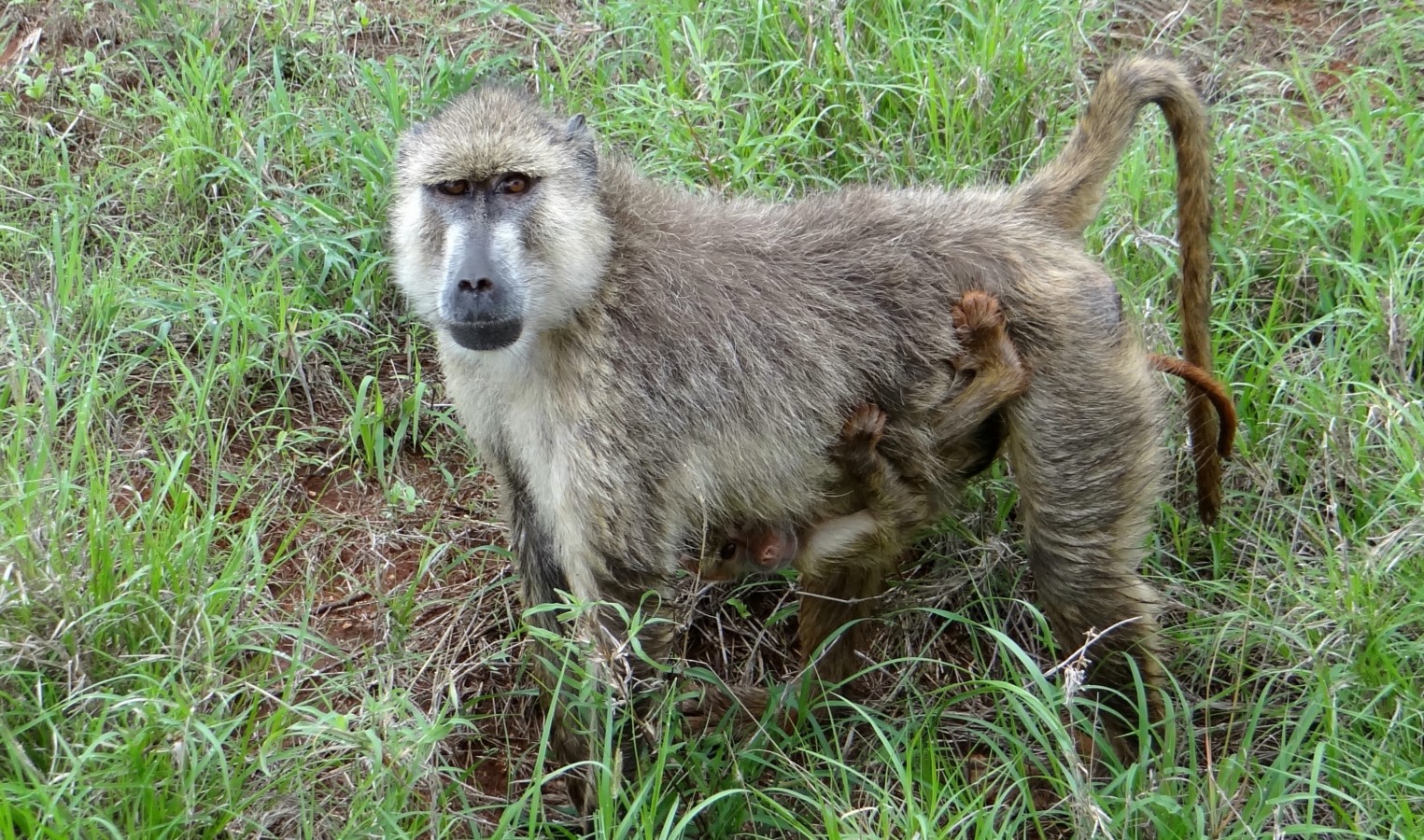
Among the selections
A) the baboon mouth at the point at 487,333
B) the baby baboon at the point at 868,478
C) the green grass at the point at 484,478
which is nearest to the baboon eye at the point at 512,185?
the baboon mouth at the point at 487,333

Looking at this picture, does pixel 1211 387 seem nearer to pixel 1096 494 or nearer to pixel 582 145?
pixel 1096 494

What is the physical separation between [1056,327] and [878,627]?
3.43 ft

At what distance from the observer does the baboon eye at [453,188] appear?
3.13 m

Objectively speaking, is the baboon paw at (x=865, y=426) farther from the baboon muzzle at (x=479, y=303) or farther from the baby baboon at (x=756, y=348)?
the baboon muzzle at (x=479, y=303)

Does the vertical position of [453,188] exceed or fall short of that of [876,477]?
it exceeds it

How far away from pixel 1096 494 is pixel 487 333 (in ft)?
4.96

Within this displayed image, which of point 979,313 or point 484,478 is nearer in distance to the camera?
point 979,313

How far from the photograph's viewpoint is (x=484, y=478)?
4.16 m

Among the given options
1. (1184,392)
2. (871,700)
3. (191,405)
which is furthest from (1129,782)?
(191,405)

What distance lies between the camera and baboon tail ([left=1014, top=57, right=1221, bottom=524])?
363 cm

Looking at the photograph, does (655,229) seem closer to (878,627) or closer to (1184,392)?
(878,627)

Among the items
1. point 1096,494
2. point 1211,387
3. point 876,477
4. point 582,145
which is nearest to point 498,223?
point 582,145

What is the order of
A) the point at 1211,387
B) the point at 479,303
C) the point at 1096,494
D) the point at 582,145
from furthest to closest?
1. the point at 1211,387
2. the point at 1096,494
3. the point at 582,145
4. the point at 479,303

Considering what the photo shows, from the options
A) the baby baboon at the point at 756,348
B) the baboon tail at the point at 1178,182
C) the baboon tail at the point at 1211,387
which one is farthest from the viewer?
the baboon tail at the point at 1178,182
